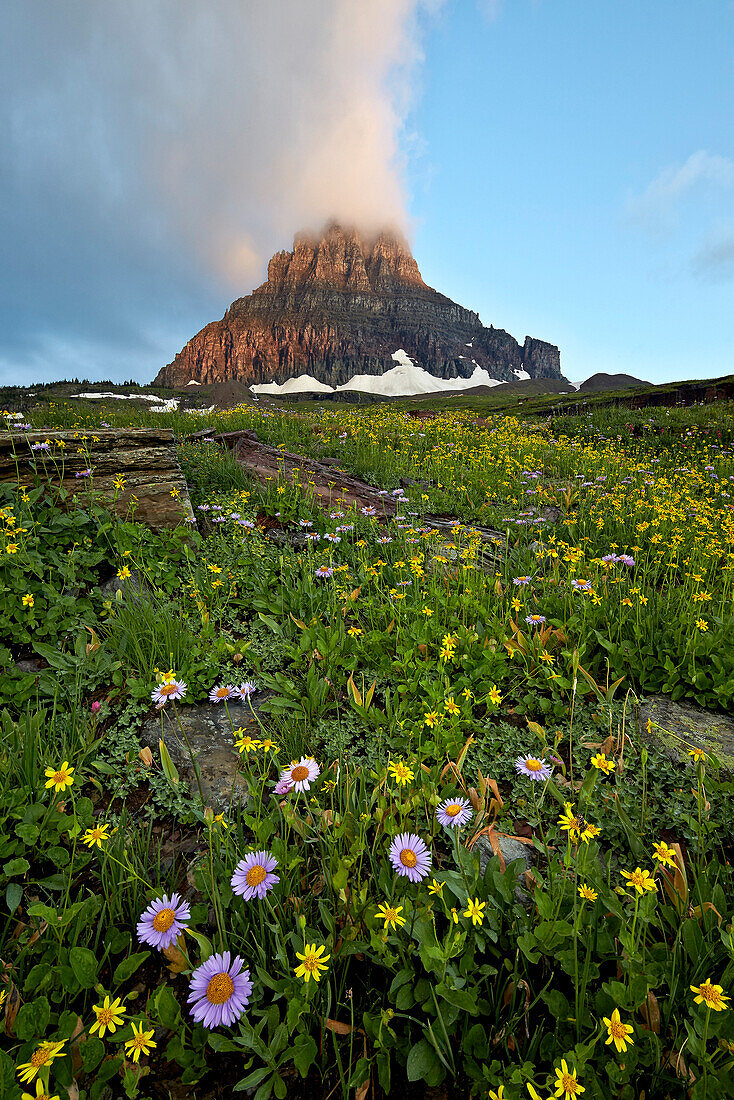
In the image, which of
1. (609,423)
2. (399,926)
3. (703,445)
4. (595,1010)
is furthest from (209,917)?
(609,423)

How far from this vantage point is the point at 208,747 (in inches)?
112

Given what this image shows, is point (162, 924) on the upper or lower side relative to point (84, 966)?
upper

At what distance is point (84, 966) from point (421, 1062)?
45.4 inches

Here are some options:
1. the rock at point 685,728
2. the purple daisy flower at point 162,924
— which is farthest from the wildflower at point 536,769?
the purple daisy flower at point 162,924

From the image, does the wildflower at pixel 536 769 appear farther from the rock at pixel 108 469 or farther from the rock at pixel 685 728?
the rock at pixel 108 469

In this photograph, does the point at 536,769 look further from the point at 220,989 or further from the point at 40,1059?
the point at 40,1059

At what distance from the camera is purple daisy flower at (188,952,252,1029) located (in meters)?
1.34

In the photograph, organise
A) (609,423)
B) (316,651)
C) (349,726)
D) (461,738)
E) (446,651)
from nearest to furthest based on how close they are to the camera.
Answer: (461,738) < (349,726) < (446,651) < (316,651) < (609,423)

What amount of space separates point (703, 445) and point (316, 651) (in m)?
12.8

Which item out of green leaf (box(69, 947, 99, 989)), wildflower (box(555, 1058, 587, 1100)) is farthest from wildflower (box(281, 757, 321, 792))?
wildflower (box(555, 1058, 587, 1100))

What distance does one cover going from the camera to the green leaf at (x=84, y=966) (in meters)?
1.58

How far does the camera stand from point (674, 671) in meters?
3.16

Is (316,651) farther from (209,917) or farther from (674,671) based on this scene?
(674,671)

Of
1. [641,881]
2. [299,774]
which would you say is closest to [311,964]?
[299,774]
